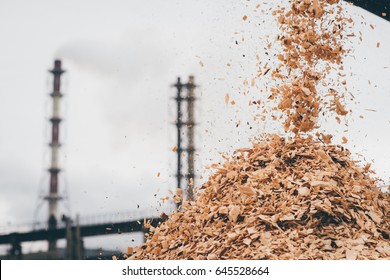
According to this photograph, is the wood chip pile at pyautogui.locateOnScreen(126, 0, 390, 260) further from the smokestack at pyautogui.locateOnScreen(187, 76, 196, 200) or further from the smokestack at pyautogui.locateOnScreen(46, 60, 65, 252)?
the smokestack at pyautogui.locateOnScreen(46, 60, 65, 252)

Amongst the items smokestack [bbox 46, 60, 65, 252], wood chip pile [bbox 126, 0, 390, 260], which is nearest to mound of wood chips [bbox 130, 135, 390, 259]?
wood chip pile [bbox 126, 0, 390, 260]

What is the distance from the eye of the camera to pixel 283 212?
4.55 metres

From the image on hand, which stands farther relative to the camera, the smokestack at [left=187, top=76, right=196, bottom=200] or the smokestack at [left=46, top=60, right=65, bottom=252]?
the smokestack at [left=46, top=60, right=65, bottom=252]

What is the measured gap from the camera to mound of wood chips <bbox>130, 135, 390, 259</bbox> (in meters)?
4.30

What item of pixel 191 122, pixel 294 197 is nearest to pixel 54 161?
pixel 191 122

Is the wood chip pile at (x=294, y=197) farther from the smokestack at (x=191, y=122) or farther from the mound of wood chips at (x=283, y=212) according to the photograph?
the smokestack at (x=191, y=122)

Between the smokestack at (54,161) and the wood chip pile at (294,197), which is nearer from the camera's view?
the wood chip pile at (294,197)

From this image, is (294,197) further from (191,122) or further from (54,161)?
(54,161)

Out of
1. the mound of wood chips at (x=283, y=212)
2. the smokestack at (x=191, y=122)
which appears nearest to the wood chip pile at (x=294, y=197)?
the mound of wood chips at (x=283, y=212)

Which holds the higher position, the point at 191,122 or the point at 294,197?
the point at 191,122

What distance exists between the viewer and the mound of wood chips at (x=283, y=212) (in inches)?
169
